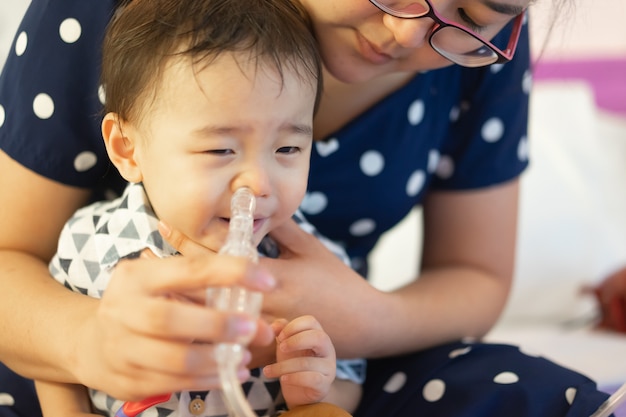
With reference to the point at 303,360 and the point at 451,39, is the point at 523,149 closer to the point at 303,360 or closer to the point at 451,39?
the point at 451,39

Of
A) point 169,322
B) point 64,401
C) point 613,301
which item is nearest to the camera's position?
point 169,322

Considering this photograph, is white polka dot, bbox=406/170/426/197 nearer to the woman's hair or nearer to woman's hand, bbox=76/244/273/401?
the woman's hair

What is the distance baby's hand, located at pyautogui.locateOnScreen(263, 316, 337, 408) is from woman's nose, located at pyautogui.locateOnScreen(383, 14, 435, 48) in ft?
1.04

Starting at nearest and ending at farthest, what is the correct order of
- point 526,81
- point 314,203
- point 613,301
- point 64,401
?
point 64,401, point 314,203, point 526,81, point 613,301

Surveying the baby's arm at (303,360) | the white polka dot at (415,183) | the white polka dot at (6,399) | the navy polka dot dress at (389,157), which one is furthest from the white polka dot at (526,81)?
the white polka dot at (6,399)

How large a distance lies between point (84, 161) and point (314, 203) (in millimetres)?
314

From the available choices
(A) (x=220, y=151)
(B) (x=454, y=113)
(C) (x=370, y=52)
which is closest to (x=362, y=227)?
(B) (x=454, y=113)

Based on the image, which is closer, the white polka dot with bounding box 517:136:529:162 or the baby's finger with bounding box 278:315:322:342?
the baby's finger with bounding box 278:315:322:342

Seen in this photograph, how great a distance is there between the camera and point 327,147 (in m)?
1.10

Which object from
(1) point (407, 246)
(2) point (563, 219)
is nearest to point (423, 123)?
(1) point (407, 246)

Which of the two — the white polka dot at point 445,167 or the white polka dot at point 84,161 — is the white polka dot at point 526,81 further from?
the white polka dot at point 84,161

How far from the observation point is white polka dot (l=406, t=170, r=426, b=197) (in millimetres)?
1180

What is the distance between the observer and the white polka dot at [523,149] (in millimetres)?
1258

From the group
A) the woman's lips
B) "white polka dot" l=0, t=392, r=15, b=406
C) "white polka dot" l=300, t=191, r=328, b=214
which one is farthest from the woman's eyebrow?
"white polka dot" l=0, t=392, r=15, b=406
